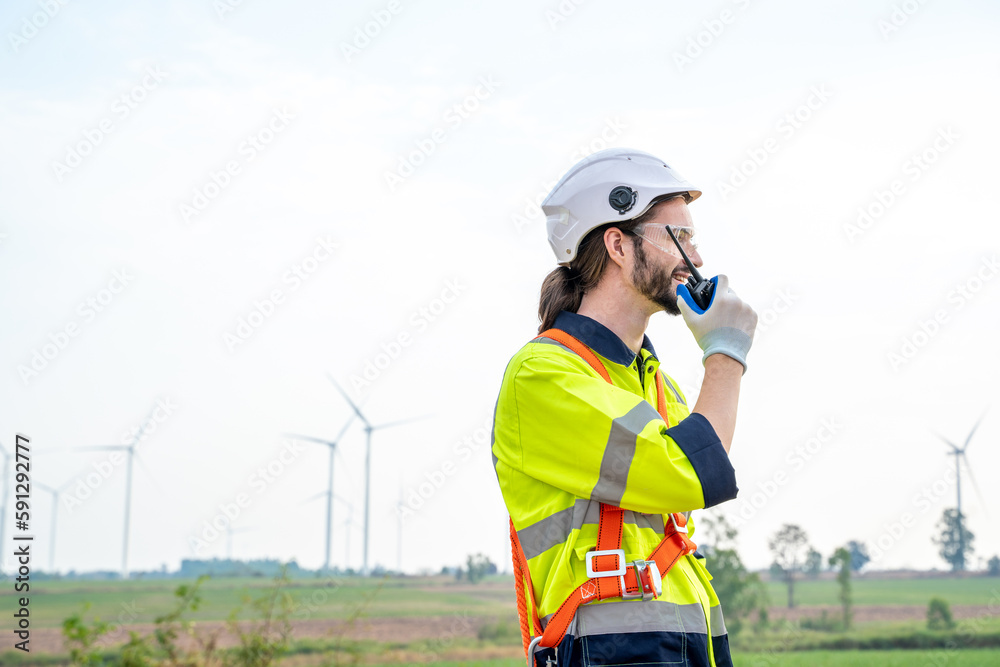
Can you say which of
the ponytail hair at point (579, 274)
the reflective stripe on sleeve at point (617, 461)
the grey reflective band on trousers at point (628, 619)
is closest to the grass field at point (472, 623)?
the ponytail hair at point (579, 274)

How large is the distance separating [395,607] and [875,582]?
28.5 metres

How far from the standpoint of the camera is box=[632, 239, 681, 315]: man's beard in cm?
338

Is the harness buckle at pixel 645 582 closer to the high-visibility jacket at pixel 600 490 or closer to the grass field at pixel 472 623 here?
the high-visibility jacket at pixel 600 490

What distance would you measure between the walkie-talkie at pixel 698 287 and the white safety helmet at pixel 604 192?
0.70 ft

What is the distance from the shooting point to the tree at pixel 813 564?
157 ft

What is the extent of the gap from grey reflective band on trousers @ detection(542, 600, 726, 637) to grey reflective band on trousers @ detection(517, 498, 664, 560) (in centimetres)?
23

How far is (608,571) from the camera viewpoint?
287cm

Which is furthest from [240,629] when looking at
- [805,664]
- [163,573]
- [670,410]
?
[163,573]

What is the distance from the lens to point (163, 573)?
84.2m

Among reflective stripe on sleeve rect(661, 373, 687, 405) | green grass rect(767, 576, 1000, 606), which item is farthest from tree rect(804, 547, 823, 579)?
reflective stripe on sleeve rect(661, 373, 687, 405)

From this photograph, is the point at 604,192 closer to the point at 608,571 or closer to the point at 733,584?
the point at 608,571

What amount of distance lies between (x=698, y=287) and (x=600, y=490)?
895mm

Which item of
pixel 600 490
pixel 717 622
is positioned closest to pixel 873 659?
pixel 717 622

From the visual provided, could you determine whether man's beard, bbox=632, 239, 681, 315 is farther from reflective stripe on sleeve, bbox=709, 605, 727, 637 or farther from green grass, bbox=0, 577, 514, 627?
green grass, bbox=0, 577, 514, 627
